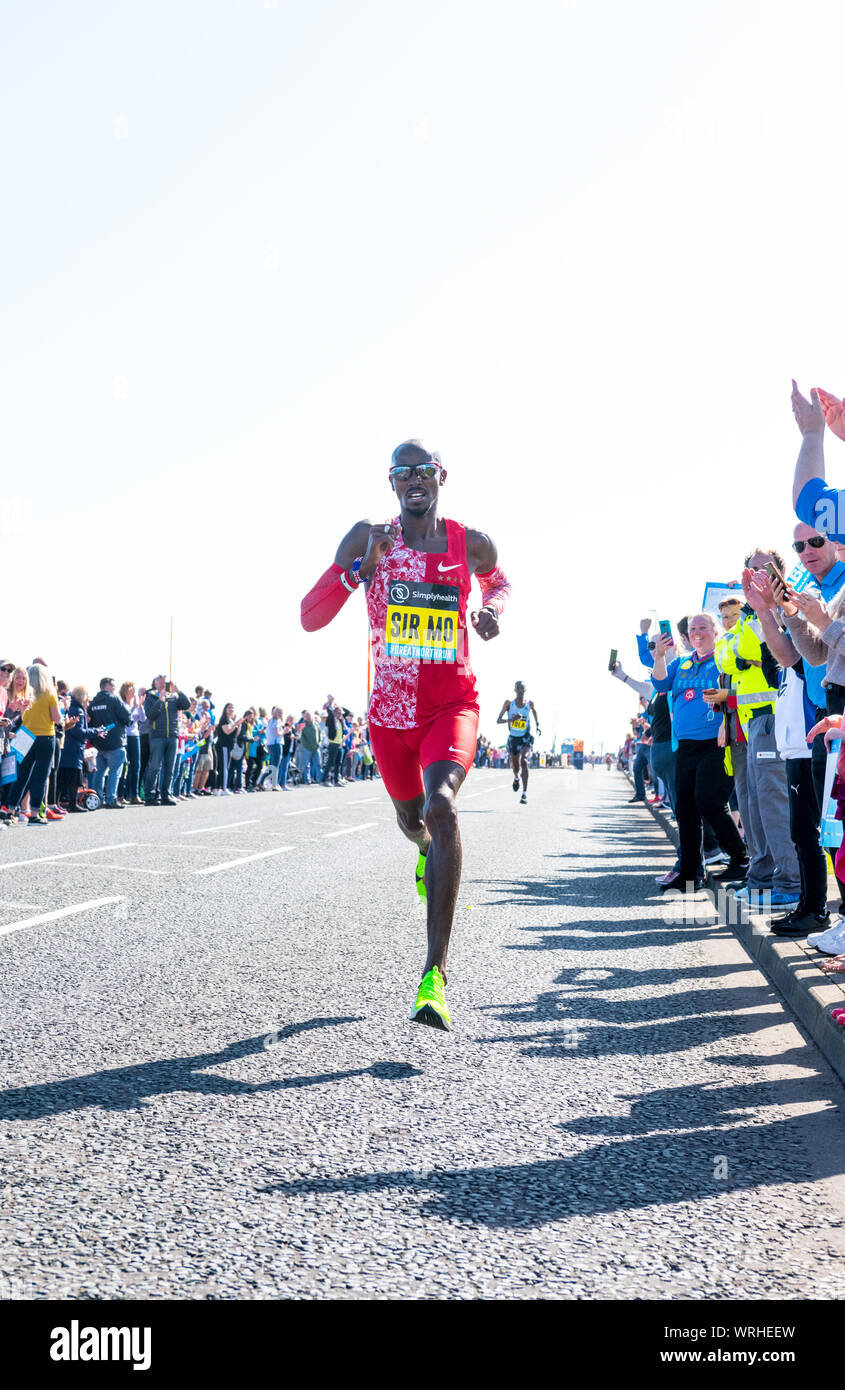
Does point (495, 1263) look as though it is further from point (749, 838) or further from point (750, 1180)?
point (749, 838)

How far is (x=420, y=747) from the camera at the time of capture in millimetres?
5227

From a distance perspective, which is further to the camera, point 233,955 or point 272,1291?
point 233,955

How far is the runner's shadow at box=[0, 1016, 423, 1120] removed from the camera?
145 inches

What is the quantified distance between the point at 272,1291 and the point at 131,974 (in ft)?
11.5

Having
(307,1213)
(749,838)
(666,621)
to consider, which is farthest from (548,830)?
(307,1213)

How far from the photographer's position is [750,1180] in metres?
3.25

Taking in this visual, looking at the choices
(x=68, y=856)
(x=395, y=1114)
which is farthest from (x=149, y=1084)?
(x=68, y=856)

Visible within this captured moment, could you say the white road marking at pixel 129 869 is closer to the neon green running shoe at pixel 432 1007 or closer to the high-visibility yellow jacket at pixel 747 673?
the high-visibility yellow jacket at pixel 747 673

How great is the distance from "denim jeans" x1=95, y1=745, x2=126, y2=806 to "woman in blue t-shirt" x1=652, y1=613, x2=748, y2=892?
487 inches

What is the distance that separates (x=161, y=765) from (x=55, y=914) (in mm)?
14412

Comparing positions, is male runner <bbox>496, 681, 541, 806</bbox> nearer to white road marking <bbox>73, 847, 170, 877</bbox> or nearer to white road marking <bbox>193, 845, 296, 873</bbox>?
white road marking <bbox>193, 845, 296, 873</bbox>

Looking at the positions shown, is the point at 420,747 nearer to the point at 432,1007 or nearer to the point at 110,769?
the point at 432,1007

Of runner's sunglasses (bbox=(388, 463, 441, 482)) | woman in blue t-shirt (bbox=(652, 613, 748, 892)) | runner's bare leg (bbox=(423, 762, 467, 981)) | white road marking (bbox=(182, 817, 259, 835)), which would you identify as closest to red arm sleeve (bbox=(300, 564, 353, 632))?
runner's sunglasses (bbox=(388, 463, 441, 482))

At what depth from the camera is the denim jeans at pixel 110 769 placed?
774 inches
